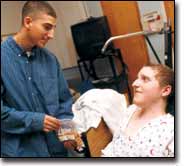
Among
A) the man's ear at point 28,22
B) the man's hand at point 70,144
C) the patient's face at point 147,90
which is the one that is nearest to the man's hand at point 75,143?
the man's hand at point 70,144

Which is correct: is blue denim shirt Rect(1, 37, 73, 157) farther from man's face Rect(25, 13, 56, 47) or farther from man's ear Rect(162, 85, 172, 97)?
man's ear Rect(162, 85, 172, 97)

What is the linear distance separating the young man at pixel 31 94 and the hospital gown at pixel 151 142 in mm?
223

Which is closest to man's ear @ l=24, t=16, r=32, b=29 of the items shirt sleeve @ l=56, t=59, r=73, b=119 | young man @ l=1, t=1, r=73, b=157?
young man @ l=1, t=1, r=73, b=157

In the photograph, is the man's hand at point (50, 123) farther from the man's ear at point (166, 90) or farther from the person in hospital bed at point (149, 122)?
the man's ear at point (166, 90)

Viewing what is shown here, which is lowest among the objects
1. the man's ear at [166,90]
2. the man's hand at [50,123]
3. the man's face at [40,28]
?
the man's hand at [50,123]

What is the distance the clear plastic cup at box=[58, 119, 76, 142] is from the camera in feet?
3.39

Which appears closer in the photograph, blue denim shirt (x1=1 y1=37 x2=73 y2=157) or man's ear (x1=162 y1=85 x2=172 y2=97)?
man's ear (x1=162 y1=85 x2=172 y2=97)

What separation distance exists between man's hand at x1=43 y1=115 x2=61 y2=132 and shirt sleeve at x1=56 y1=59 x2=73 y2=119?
0.27 feet

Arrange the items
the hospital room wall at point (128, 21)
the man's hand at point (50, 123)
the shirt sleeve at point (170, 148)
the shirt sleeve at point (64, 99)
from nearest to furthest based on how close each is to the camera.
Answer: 1. the shirt sleeve at point (170, 148)
2. the man's hand at point (50, 123)
3. the shirt sleeve at point (64, 99)
4. the hospital room wall at point (128, 21)

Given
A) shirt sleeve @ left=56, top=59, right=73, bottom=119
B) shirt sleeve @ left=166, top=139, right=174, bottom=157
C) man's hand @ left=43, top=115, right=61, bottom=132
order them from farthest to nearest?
shirt sleeve @ left=56, top=59, right=73, bottom=119
man's hand @ left=43, top=115, right=61, bottom=132
shirt sleeve @ left=166, top=139, right=174, bottom=157

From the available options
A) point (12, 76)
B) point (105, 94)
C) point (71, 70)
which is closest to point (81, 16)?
point (71, 70)

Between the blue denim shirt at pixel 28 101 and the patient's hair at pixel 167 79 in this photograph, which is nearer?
the patient's hair at pixel 167 79

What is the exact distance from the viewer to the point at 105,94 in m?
1.22

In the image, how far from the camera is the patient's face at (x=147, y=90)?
884mm
